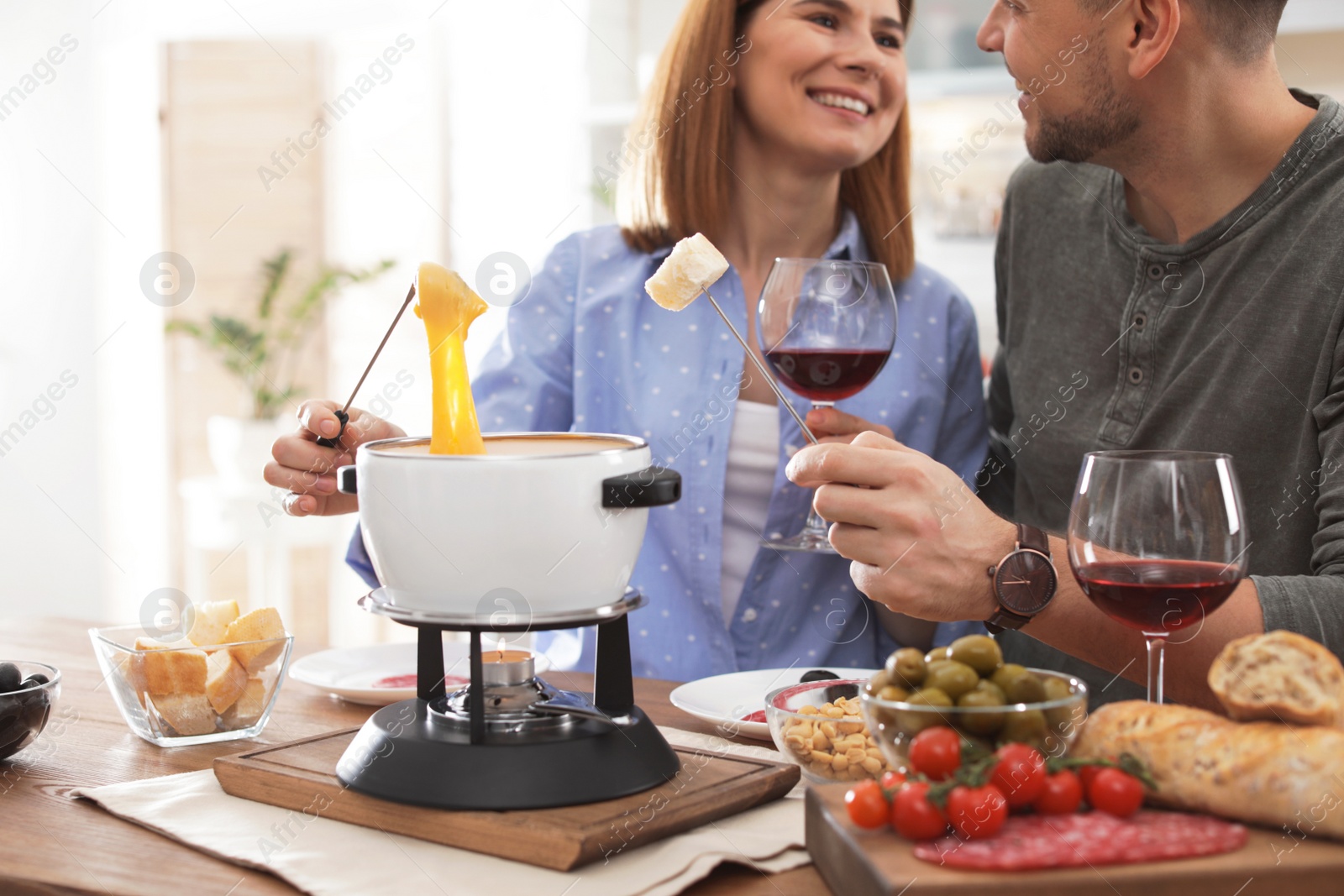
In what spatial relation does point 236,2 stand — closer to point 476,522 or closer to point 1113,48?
point 1113,48

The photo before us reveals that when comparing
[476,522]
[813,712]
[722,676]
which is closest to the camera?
[476,522]

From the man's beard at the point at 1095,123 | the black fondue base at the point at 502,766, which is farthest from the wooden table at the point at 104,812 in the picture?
the man's beard at the point at 1095,123

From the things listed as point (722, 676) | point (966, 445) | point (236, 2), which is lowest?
point (722, 676)

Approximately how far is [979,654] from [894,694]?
2.7 inches

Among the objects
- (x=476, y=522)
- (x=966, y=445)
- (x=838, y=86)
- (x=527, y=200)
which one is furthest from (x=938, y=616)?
(x=527, y=200)

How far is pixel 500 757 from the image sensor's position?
988 millimetres

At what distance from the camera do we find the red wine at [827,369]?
5.08ft

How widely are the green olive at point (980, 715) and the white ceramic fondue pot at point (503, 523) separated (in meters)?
0.29

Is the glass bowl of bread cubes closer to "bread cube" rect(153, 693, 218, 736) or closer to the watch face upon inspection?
"bread cube" rect(153, 693, 218, 736)

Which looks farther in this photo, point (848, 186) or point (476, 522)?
point (848, 186)

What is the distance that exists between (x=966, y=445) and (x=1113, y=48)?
25.9 inches

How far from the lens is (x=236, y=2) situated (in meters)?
4.41

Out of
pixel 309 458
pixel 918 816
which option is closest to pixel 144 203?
pixel 309 458

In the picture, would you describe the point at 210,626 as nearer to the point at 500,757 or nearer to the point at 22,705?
the point at 22,705
